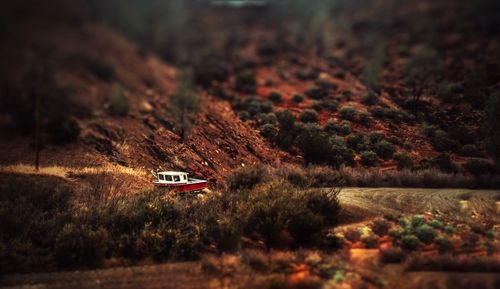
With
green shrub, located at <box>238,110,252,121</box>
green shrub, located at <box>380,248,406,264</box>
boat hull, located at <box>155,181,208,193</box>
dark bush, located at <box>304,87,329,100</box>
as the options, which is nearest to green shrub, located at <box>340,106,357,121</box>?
dark bush, located at <box>304,87,329,100</box>

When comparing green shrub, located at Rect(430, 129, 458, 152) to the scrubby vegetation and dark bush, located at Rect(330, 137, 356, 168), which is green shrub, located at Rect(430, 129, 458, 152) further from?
the scrubby vegetation

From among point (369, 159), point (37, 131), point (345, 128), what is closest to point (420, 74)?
point (345, 128)

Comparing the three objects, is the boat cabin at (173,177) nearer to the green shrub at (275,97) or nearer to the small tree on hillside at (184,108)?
the small tree on hillside at (184,108)

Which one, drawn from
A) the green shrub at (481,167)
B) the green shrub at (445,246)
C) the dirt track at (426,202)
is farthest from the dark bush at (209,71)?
the green shrub at (445,246)

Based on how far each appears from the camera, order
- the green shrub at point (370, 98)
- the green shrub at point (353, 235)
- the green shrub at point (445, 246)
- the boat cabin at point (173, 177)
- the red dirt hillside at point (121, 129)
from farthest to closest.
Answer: the green shrub at point (370, 98), the red dirt hillside at point (121, 129), the boat cabin at point (173, 177), the green shrub at point (353, 235), the green shrub at point (445, 246)

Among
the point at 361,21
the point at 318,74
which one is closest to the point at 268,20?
the point at 361,21

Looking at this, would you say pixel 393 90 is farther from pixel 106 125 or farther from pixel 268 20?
pixel 268 20

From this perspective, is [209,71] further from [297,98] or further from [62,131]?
[62,131]
